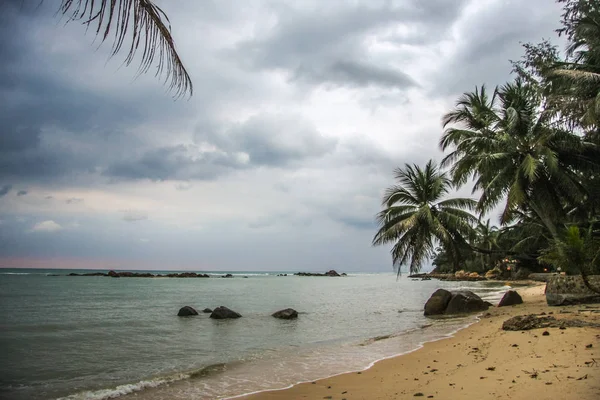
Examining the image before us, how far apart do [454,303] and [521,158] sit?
749 centimetres

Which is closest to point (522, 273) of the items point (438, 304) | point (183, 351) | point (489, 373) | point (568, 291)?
point (438, 304)

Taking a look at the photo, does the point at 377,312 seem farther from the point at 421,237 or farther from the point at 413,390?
the point at 413,390

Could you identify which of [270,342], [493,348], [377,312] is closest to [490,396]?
[493,348]

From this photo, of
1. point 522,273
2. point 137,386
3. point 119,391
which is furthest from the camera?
point 522,273

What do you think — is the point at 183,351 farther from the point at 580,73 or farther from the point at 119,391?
the point at 580,73

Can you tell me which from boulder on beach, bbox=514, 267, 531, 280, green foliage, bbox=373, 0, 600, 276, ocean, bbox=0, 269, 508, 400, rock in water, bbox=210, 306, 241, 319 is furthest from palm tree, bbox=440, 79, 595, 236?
boulder on beach, bbox=514, 267, 531, 280

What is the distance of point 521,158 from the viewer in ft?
55.3

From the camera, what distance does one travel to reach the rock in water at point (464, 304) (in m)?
17.1

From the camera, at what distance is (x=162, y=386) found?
739cm

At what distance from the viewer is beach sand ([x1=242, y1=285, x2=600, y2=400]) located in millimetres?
4715

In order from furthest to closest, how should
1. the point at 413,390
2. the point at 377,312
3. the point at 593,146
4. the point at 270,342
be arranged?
the point at 377,312
the point at 593,146
the point at 270,342
the point at 413,390

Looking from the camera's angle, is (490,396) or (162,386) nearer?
(490,396)

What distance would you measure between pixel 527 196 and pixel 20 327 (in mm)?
22232

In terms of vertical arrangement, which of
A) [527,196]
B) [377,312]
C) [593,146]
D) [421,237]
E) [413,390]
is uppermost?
[593,146]
